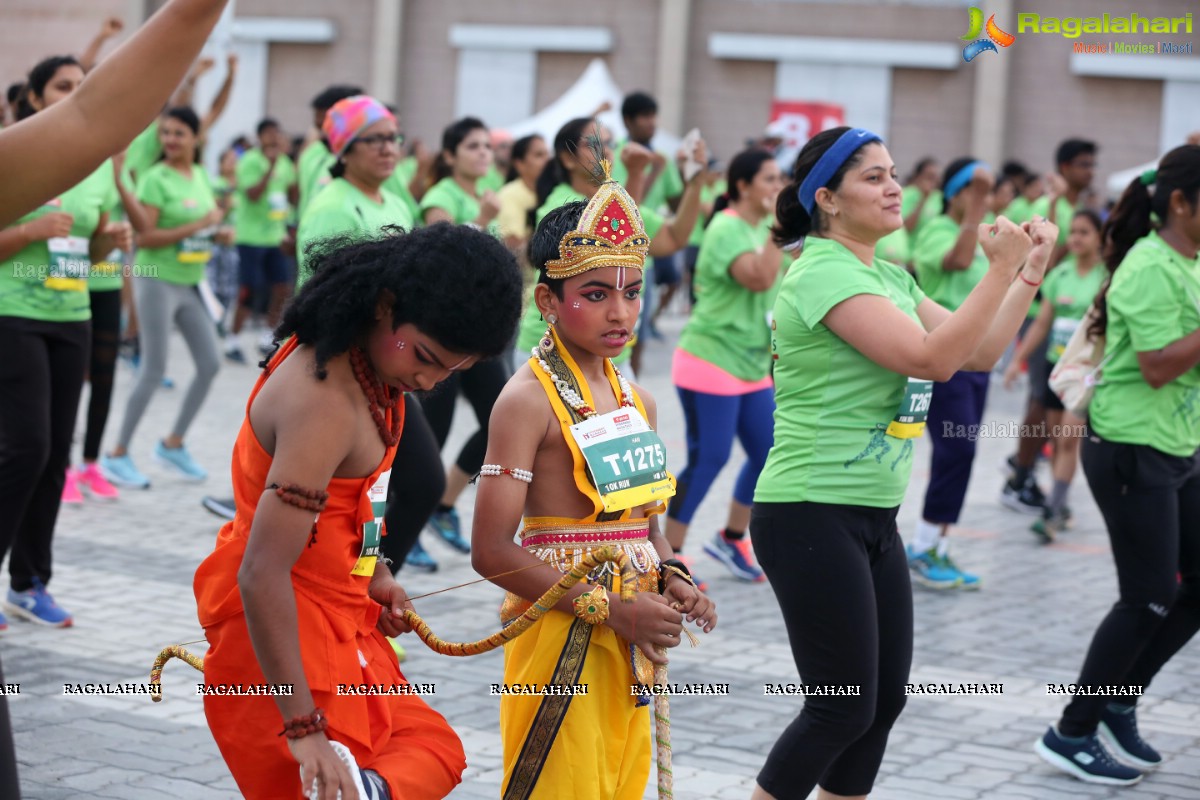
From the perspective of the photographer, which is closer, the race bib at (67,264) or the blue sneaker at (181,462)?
the race bib at (67,264)

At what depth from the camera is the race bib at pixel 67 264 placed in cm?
582

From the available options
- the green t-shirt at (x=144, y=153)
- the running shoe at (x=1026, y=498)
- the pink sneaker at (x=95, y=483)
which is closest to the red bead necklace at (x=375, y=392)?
the pink sneaker at (x=95, y=483)

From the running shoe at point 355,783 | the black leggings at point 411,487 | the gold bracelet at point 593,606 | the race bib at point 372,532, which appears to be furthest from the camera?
the black leggings at point 411,487

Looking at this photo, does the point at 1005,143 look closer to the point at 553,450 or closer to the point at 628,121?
the point at 628,121

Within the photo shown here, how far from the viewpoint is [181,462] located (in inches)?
362

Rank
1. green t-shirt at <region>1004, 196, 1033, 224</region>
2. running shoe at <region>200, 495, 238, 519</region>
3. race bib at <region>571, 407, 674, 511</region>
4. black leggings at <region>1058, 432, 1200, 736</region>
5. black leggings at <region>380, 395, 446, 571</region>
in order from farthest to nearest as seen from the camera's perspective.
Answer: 1. green t-shirt at <region>1004, 196, 1033, 224</region>
2. running shoe at <region>200, 495, 238, 519</region>
3. black leggings at <region>380, 395, 446, 571</region>
4. black leggings at <region>1058, 432, 1200, 736</region>
5. race bib at <region>571, 407, 674, 511</region>

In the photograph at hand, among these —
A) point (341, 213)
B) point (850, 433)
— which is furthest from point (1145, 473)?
point (341, 213)

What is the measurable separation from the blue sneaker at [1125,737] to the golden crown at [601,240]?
2.58 meters

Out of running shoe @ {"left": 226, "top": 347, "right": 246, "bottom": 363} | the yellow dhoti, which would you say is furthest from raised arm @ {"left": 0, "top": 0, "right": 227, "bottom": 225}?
running shoe @ {"left": 226, "top": 347, "right": 246, "bottom": 363}

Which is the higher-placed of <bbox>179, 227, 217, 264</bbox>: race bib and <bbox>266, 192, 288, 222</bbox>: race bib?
<bbox>266, 192, 288, 222</bbox>: race bib

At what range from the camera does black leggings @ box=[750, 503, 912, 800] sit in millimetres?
3498

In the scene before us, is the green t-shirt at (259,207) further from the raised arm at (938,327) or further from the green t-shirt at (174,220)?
the raised arm at (938,327)

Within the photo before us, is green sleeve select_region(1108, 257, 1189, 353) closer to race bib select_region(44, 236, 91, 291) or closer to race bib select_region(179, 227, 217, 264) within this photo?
race bib select_region(44, 236, 91, 291)

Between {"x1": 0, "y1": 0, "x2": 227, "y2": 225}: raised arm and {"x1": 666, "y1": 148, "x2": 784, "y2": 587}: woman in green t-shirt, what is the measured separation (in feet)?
17.2
